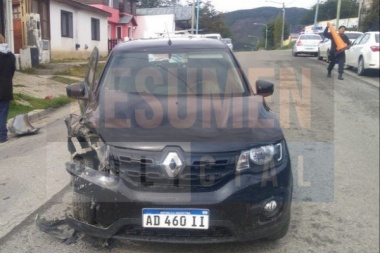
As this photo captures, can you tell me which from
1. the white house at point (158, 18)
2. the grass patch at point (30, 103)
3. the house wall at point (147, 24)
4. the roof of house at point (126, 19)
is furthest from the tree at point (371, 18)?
the house wall at point (147, 24)

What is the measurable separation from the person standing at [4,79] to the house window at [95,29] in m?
20.9

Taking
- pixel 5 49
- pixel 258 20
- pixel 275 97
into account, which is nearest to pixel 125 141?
pixel 258 20

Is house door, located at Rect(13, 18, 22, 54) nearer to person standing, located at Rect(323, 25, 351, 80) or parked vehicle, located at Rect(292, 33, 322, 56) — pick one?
parked vehicle, located at Rect(292, 33, 322, 56)

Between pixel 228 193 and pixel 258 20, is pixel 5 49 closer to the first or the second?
pixel 228 193

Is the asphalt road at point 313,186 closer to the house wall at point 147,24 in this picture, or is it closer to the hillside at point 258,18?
the hillside at point 258,18

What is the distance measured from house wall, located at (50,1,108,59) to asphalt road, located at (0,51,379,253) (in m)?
15.6

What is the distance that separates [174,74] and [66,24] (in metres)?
20.7

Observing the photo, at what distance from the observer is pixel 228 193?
2650 millimetres

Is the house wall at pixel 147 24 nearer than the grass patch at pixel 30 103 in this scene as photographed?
No

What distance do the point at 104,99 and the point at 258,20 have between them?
6.87 feet

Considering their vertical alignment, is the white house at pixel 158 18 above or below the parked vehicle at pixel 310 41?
above

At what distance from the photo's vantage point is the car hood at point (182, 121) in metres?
2.79

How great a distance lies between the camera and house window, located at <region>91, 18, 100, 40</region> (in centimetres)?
2681

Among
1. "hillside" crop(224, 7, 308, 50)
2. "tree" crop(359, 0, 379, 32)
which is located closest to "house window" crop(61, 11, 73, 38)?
"hillside" crop(224, 7, 308, 50)
